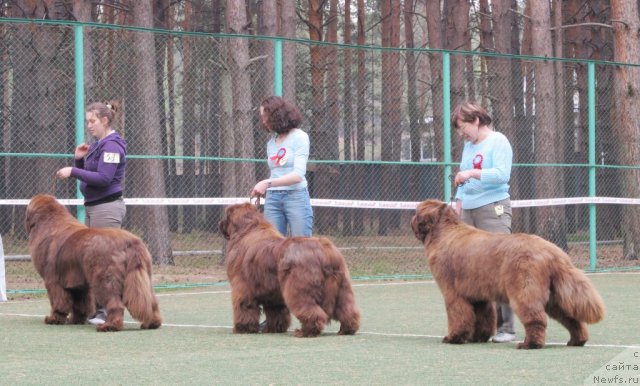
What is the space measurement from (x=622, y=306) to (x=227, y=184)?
7.61m

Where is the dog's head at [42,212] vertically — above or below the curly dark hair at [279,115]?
below

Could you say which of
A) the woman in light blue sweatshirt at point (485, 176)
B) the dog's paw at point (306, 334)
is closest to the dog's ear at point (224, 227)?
the dog's paw at point (306, 334)

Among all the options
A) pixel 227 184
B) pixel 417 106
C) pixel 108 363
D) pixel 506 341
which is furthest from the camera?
pixel 417 106

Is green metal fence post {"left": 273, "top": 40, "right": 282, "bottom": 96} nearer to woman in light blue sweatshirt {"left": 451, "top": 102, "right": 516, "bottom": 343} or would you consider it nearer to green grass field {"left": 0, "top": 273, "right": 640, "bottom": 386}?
green grass field {"left": 0, "top": 273, "right": 640, "bottom": 386}

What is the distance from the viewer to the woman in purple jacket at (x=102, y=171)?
9523 millimetres

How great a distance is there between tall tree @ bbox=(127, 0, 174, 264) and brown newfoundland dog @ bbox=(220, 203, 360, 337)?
344 inches

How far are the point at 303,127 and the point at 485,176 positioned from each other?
1326 cm

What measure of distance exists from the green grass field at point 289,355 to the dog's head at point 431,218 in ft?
2.67

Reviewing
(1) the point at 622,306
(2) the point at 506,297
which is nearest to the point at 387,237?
(1) the point at 622,306

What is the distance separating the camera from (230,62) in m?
16.4

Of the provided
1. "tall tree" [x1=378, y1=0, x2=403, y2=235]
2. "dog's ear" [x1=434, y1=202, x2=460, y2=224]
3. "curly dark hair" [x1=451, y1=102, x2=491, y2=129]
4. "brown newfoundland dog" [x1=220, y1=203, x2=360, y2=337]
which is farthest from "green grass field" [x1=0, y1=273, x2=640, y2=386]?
"tall tree" [x1=378, y1=0, x2=403, y2=235]

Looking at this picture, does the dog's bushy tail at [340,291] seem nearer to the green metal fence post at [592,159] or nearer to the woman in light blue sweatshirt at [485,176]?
the woman in light blue sweatshirt at [485,176]

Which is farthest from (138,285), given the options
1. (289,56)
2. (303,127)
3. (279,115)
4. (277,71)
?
(303,127)

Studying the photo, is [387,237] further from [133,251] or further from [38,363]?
[38,363]
